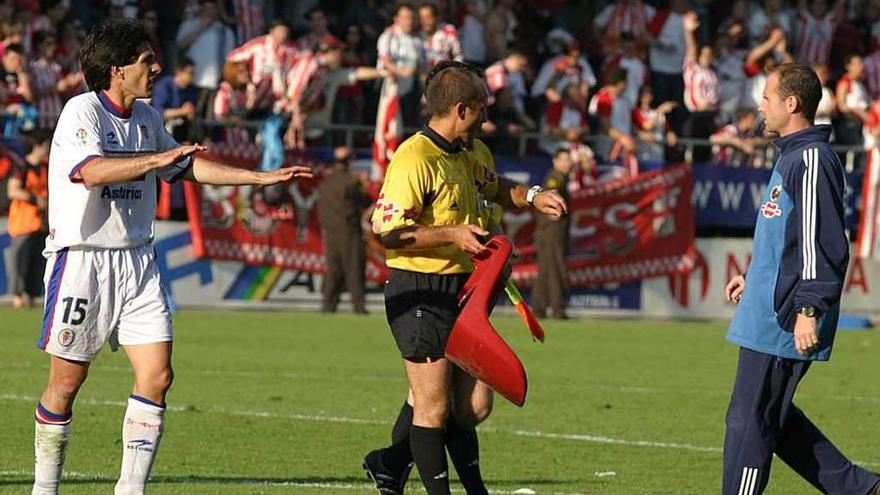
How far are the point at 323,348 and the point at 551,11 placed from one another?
10470 mm

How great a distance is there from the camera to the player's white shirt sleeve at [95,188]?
8297mm

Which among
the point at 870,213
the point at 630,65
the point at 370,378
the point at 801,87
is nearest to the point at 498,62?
the point at 630,65

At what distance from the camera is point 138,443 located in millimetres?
8406

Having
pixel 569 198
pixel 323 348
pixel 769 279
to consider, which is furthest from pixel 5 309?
pixel 769 279

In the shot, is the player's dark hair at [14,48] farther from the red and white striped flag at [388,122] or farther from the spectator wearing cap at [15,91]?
the red and white striped flag at [388,122]

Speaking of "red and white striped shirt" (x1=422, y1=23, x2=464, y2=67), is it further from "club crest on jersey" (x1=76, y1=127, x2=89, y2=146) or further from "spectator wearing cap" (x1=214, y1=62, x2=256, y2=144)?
"club crest on jersey" (x1=76, y1=127, x2=89, y2=146)

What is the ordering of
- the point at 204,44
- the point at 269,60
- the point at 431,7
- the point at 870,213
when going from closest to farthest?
the point at 269,60
the point at 431,7
the point at 204,44
the point at 870,213

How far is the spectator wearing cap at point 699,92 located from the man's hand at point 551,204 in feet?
57.3

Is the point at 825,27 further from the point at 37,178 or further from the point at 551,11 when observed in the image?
the point at 37,178

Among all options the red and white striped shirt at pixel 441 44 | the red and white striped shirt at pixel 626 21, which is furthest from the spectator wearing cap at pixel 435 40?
the red and white striped shirt at pixel 626 21

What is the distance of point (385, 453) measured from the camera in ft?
30.5

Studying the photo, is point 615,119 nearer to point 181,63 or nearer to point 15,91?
point 181,63

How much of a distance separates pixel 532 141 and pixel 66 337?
1722 centimetres

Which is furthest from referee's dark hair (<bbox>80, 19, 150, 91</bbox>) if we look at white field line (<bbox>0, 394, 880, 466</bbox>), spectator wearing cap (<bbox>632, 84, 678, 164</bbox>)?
spectator wearing cap (<bbox>632, 84, 678, 164</bbox>)
